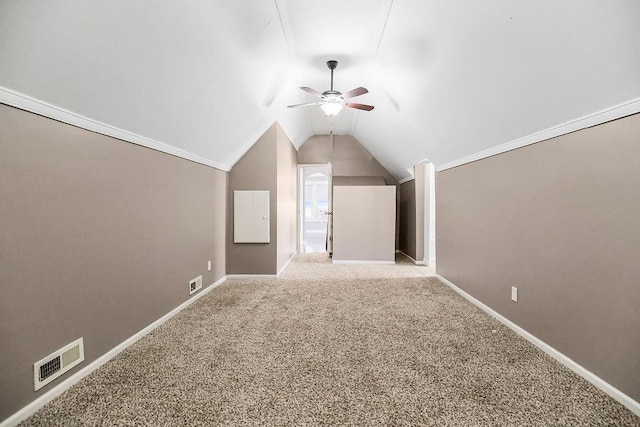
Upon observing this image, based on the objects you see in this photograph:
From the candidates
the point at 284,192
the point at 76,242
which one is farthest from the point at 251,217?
the point at 76,242

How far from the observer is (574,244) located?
1.88 metres

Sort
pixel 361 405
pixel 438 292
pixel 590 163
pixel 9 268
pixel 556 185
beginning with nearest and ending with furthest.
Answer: pixel 9 268 → pixel 361 405 → pixel 590 163 → pixel 556 185 → pixel 438 292

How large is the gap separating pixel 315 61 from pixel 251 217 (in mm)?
2311

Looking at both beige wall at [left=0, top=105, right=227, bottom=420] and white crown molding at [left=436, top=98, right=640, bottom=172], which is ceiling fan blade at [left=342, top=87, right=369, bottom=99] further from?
beige wall at [left=0, top=105, right=227, bottom=420]

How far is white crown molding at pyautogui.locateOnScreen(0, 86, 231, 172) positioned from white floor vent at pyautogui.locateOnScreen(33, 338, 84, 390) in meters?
1.36

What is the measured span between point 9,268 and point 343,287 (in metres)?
3.19

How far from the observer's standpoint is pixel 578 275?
1.85m

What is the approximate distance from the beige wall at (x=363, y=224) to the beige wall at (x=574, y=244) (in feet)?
8.39

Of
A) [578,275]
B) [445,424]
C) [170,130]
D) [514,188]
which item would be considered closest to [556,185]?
[514,188]

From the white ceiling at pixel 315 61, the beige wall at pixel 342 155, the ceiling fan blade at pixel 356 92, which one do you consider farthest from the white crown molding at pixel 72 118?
the beige wall at pixel 342 155

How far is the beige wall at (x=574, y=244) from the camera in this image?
5.09ft

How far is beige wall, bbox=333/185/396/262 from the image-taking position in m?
5.52

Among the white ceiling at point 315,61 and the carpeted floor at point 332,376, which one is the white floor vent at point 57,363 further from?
the white ceiling at point 315,61

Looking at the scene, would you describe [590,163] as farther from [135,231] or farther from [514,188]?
[135,231]
